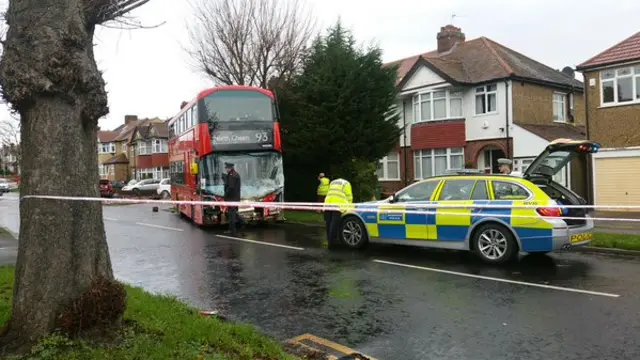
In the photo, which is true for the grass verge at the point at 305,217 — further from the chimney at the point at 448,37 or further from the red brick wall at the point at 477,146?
the chimney at the point at 448,37

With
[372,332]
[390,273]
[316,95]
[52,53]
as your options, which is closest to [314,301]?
[372,332]

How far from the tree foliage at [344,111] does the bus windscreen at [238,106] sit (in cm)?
375

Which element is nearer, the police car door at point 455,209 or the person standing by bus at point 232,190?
the police car door at point 455,209

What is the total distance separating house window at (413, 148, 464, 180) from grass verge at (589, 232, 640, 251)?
1389cm

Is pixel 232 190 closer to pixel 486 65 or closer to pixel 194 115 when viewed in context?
pixel 194 115

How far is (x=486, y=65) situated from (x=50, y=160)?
23.9m

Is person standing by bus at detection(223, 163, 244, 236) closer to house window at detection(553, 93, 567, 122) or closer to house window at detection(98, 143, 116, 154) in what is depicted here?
house window at detection(553, 93, 567, 122)

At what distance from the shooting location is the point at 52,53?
423cm

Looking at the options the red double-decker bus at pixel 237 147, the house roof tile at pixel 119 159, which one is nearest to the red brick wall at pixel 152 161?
the house roof tile at pixel 119 159

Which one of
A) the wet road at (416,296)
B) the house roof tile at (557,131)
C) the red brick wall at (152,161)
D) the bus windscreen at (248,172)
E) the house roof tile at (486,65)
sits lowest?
the wet road at (416,296)

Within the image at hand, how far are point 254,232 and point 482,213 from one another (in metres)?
7.54

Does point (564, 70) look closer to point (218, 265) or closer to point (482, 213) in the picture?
point (482, 213)

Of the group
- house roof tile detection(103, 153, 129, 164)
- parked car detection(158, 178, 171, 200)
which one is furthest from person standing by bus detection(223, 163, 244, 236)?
house roof tile detection(103, 153, 129, 164)

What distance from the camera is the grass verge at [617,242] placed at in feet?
33.9
